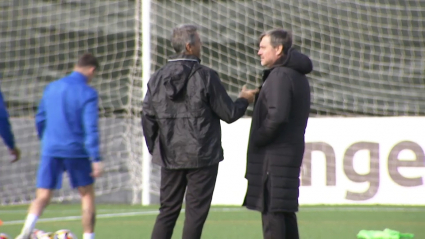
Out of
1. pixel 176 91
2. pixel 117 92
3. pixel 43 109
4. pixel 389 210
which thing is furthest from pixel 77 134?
pixel 117 92

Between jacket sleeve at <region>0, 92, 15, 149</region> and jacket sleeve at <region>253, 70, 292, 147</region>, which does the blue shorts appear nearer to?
jacket sleeve at <region>0, 92, 15, 149</region>

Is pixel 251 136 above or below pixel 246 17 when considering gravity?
below

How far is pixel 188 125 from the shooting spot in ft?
18.2

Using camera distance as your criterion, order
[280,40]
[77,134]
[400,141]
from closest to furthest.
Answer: [280,40], [77,134], [400,141]

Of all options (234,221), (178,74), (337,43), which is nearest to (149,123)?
(178,74)

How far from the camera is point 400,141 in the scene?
9719 millimetres

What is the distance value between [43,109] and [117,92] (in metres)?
5.14

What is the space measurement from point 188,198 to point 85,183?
0.89 m

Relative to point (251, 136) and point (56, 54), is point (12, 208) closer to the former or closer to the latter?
point (56, 54)

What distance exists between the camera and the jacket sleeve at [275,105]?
520cm

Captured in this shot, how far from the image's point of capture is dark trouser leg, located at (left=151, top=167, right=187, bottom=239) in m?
5.61

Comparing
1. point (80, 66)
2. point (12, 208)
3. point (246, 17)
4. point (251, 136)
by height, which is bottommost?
point (12, 208)

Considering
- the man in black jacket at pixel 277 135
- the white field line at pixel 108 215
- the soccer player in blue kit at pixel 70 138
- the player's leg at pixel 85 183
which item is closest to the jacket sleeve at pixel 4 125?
the soccer player in blue kit at pixel 70 138

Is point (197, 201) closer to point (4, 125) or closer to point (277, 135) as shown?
point (277, 135)
